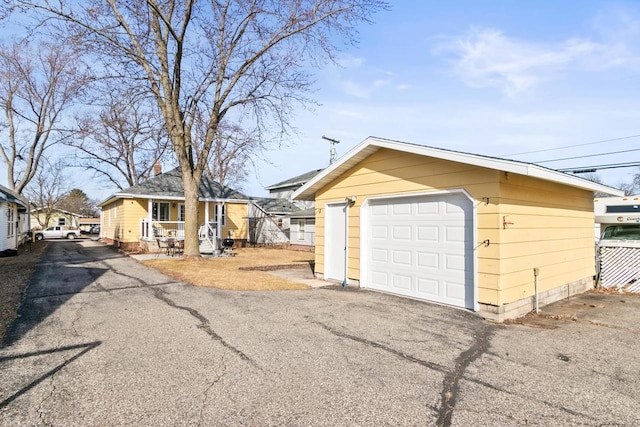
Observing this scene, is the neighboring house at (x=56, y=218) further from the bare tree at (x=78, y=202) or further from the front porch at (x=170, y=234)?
the front porch at (x=170, y=234)

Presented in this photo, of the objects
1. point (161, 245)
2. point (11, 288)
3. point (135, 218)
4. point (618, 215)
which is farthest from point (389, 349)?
point (135, 218)

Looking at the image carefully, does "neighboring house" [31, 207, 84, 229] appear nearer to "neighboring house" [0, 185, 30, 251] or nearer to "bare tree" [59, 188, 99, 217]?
"bare tree" [59, 188, 99, 217]

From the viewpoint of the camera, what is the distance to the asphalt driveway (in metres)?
3.11

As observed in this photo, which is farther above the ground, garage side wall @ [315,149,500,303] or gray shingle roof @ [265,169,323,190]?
gray shingle roof @ [265,169,323,190]

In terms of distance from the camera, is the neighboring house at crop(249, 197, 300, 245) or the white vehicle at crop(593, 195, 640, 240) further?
the neighboring house at crop(249, 197, 300, 245)

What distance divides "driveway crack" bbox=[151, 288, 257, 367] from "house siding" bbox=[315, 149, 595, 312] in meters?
4.22

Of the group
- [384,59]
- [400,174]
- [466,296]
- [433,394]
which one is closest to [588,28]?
[384,59]

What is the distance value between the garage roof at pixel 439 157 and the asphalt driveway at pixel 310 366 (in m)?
2.65

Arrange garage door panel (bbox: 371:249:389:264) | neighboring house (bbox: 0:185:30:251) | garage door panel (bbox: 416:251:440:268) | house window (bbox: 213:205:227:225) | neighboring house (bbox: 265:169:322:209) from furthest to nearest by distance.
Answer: neighboring house (bbox: 265:169:322:209) < house window (bbox: 213:205:227:225) < neighboring house (bbox: 0:185:30:251) < garage door panel (bbox: 371:249:389:264) < garage door panel (bbox: 416:251:440:268)

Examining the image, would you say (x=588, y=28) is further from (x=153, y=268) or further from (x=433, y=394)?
(x=153, y=268)

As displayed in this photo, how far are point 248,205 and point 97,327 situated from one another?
19685 millimetres

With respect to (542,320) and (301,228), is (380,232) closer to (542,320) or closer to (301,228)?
(542,320)

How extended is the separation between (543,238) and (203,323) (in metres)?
6.98

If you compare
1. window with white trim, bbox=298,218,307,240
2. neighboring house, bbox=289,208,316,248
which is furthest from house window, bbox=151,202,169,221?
window with white trim, bbox=298,218,307,240
